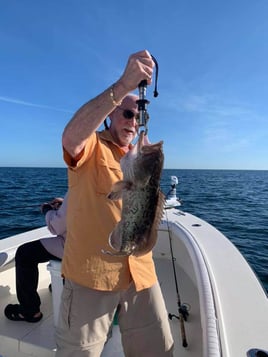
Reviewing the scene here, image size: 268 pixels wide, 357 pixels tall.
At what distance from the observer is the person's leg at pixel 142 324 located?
6.32ft

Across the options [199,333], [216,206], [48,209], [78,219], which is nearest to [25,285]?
[48,209]

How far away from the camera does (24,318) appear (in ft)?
10.0

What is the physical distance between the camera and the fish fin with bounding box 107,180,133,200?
4.78 ft

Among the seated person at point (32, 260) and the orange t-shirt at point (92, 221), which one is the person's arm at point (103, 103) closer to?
the orange t-shirt at point (92, 221)

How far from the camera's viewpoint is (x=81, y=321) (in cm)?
173

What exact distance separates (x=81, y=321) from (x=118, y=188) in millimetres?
869

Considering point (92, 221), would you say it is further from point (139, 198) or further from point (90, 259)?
point (139, 198)

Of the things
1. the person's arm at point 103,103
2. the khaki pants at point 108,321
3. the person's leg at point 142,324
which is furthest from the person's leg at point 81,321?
the person's arm at point 103,103

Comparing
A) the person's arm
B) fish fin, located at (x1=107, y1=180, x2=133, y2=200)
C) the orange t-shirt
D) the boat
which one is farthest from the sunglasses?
the boat

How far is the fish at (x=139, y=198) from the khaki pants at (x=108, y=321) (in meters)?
0.47

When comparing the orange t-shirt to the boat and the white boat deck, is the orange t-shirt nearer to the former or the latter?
the boat

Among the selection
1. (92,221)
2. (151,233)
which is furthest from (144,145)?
(92,221)

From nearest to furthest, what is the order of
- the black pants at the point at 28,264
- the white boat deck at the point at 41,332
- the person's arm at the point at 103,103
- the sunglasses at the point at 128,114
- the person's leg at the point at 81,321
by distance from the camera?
the person's arm at the point at 103,103 < the person's leg at the point at 81,321 < the sunglasses at the point at 128,114 < the white boat deck at the point at 41,332 < the black pants at the point at 28,264

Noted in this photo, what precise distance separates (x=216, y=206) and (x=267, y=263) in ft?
26.6
